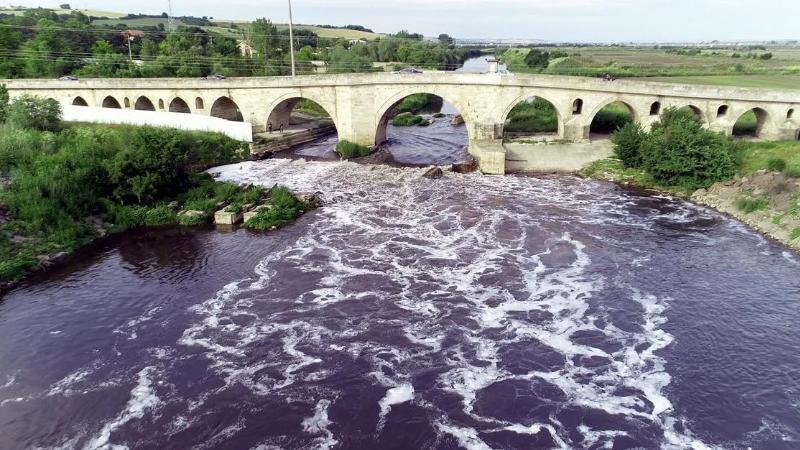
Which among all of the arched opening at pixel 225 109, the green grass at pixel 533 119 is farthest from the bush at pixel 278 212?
the green grass at pixel 533 119

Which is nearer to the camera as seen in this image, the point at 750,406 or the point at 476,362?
the point at 750,406

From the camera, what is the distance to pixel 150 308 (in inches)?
832

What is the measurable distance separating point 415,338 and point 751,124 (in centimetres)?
3712

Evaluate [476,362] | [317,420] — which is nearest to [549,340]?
[476,362]

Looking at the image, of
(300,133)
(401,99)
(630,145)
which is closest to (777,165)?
(630,145)

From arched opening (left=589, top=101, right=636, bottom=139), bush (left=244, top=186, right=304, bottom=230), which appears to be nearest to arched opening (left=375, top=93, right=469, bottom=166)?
arched opening (left=589, top=101, right=636, bottom=139)

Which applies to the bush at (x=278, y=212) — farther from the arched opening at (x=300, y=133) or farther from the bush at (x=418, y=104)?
the bush at (x=418, y=104)

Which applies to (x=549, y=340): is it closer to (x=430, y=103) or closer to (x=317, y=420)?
(x=317, y=420)

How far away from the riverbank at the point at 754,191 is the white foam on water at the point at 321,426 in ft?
75.4

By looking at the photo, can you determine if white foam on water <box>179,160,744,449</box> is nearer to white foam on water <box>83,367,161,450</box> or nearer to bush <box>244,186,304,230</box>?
white foam on water <box>83,367,161,450</box>

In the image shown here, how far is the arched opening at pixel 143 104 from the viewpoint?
5271 centimetres

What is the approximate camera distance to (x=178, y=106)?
5269 cm

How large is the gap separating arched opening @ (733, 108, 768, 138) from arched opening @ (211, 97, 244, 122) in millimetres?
41177

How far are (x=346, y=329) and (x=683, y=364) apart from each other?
11.2 meters
